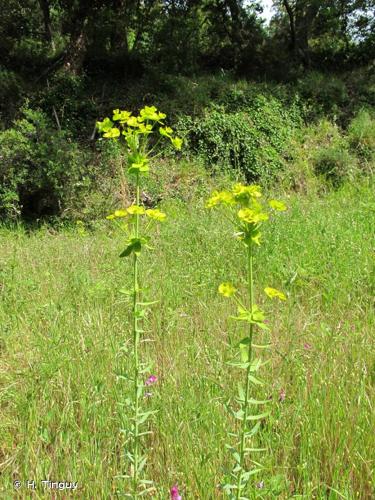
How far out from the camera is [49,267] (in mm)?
4094

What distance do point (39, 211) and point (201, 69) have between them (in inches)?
251

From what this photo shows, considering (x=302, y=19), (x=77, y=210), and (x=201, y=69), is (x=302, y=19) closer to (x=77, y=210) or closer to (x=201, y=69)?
(x=201, y=69)

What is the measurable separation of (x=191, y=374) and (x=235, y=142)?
7291 mm

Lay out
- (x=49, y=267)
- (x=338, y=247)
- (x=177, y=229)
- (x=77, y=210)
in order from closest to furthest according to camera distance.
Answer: (x=338, y=247)
(x=49, y=267)
(x=177, y=229)
(x=77, y=210)

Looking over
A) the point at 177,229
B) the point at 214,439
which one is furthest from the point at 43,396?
the point at 177,229

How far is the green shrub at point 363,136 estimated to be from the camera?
915 cm

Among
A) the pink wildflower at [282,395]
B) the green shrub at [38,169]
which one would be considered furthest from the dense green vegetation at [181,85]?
the pink wildflower at [282,395]

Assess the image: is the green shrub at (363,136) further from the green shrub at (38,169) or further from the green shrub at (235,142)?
the green shrub at (38,169)

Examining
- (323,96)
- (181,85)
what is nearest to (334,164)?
(323,96)

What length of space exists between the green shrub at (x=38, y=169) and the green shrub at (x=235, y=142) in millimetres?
2532

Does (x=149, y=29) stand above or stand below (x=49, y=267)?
above

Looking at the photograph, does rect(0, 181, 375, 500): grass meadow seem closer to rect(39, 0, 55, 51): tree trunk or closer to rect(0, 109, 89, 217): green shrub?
rect(0, 109, 89, 217): green shrub

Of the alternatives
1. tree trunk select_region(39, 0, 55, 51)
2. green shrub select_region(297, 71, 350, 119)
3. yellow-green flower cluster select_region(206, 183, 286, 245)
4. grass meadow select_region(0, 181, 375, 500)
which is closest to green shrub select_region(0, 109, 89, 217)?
grass meadow select_region(0, 181, 375, 500)

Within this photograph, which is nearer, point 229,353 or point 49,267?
point 229,353
